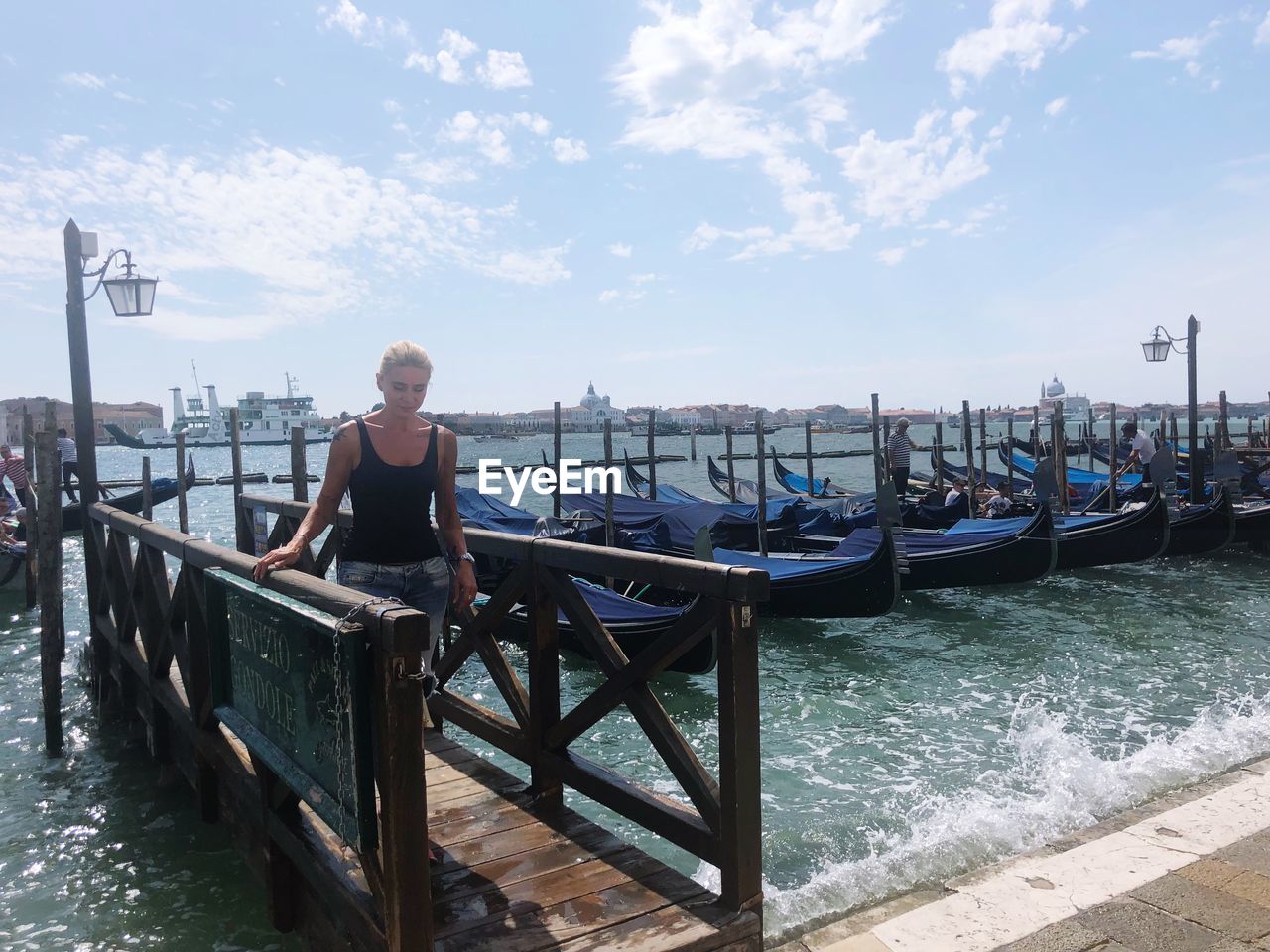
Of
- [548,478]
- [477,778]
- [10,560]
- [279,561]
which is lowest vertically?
[548,478]

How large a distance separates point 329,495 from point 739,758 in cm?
123

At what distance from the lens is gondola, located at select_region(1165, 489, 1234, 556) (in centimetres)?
1219

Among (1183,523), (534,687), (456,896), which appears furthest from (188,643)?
(1183,523)

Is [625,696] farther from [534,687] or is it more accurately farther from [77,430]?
[77,430]

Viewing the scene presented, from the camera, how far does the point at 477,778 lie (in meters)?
3.14

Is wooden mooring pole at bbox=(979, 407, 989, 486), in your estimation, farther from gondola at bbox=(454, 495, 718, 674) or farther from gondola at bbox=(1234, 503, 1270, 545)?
gondola at bbox=(454, 495, 718, 674)

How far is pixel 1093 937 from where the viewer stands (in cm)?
264

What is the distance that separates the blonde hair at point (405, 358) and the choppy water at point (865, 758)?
203 cm

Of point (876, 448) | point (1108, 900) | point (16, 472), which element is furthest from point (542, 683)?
point (16, 472)

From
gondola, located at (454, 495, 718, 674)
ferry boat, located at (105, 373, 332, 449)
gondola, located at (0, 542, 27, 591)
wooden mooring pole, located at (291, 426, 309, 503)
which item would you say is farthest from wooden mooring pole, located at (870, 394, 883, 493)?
ferry boat, located at (105, 373, 332, 449)

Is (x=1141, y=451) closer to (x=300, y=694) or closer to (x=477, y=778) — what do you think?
(x=477, y=778)

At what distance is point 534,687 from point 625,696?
506 millimetres

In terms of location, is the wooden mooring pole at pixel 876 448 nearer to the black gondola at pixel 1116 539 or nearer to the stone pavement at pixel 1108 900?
the black gondola at pixel 1116 539

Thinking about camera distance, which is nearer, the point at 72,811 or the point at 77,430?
the point at 72,811
